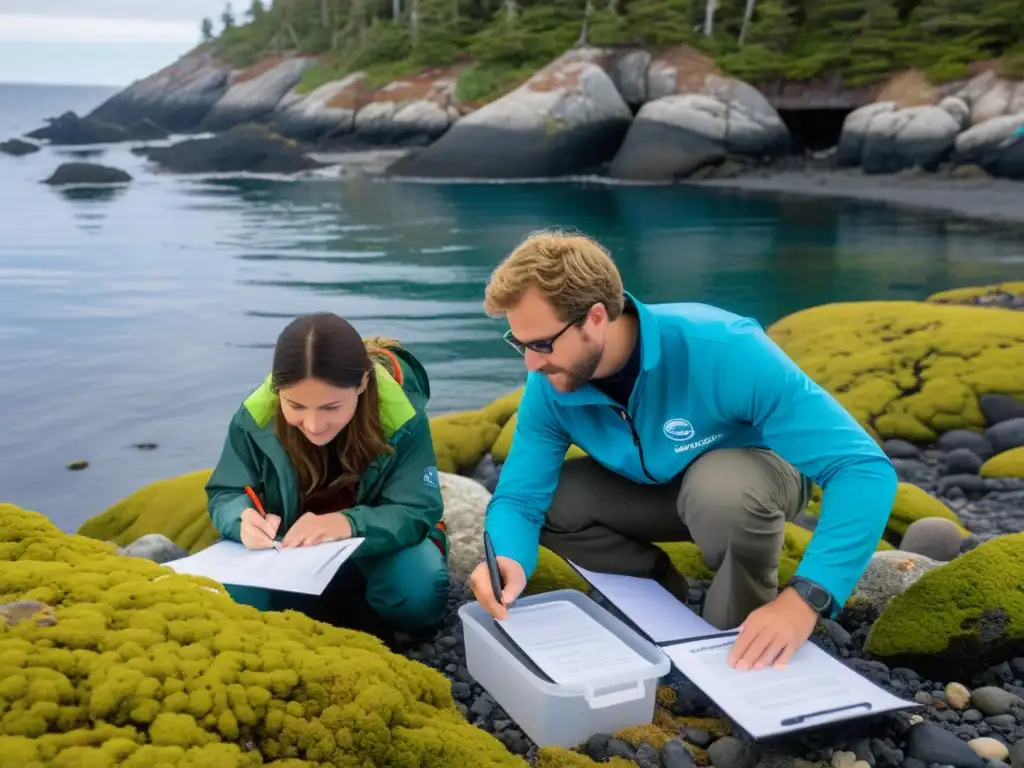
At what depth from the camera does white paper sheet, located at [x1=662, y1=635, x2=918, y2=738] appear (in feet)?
8.94

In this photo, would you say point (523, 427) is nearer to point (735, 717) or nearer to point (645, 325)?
point (645, 325)

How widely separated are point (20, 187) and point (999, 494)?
35.9 m

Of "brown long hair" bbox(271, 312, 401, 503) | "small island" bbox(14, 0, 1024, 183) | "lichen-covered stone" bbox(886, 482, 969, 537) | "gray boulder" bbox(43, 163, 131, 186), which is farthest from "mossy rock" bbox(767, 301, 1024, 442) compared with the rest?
"gray boulder" bbox(43, 163, 131, 186)

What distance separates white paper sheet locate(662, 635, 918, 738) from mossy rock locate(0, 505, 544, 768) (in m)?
0.63

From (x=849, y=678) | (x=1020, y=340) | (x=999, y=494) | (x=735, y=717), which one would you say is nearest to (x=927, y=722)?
(x=849, y=678)

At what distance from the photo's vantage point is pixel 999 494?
629 cm

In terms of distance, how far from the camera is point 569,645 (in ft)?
10.5

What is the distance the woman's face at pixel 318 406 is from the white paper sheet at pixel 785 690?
4.35ft

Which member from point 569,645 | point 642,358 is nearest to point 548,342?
point 642,358

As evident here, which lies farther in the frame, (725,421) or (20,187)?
(20,187)

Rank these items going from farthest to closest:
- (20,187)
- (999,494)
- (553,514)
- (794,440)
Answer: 1. (20,187)
2. (999,494)
3. (553,514)
4. (794,440)

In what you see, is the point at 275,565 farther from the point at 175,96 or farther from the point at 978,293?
the point at 175,96

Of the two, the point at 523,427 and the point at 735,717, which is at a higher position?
the point at 523,427

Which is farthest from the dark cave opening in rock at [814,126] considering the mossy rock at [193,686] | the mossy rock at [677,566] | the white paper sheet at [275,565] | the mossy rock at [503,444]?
the mossy rock at [193,686]
